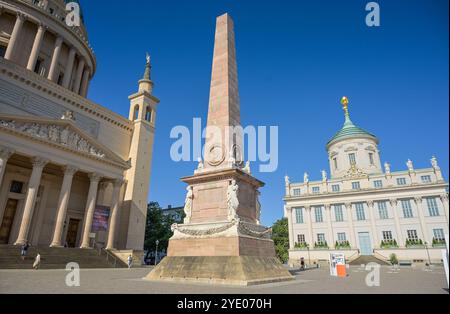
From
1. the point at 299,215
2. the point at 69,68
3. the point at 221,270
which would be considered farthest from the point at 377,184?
the point at 69,68

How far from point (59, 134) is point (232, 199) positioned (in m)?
24.8

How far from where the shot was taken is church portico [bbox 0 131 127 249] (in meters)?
25.6

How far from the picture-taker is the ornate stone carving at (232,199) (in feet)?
35.8

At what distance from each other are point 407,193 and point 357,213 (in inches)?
338

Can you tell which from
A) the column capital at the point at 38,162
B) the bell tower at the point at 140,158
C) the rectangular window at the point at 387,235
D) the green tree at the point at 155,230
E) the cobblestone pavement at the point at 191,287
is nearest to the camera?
the cobblestone pavement at the point at 191,287

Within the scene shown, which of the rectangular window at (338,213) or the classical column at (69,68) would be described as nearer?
the classical column at (69,68)

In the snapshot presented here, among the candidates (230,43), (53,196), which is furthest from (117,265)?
(230,43)

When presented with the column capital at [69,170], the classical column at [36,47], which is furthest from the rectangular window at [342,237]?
the classical column at [36,47]

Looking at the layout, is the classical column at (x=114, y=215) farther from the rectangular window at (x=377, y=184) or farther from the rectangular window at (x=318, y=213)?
the rectangular window at (x=377, y=184)

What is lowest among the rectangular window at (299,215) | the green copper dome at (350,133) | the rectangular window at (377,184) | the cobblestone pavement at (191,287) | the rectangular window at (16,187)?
the cobblestone pavement at (191,287)

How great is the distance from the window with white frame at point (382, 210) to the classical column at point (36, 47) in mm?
57764

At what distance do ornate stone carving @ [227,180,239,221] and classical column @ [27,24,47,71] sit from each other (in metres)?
39.3

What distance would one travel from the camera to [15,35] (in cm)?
3797
